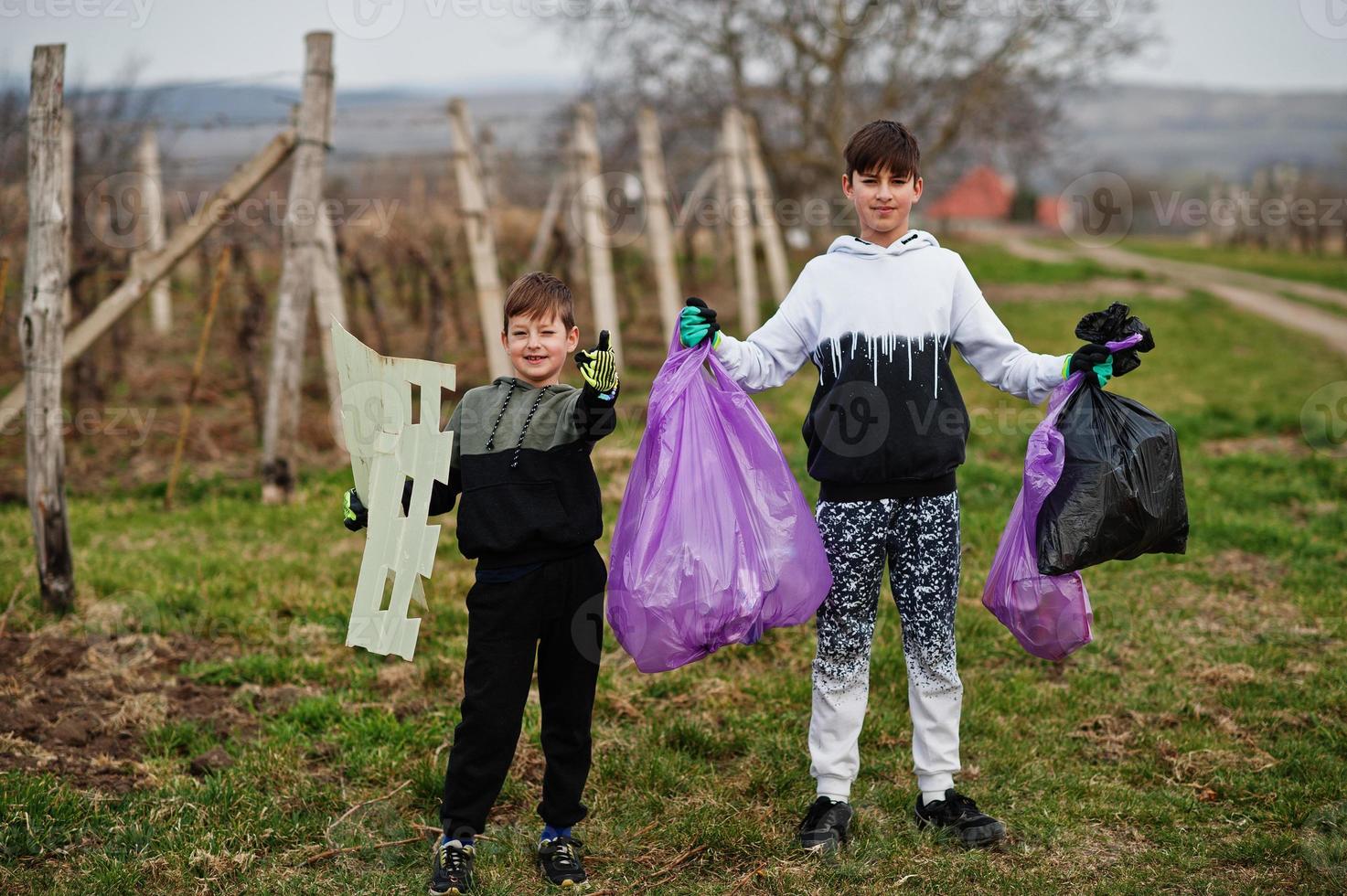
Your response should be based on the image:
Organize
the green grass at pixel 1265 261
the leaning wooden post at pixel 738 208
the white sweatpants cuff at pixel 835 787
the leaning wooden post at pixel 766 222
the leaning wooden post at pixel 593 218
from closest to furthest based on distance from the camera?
the white sweatpants cuff at pixel 835 787, the leaning wooden post at pixel 593 218, the leaning wooden post at pixel 738 208, the leaning wooden post at pixel 766 222, the green grass at pixel 1265 261

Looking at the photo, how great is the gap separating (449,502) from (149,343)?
28.1 ft

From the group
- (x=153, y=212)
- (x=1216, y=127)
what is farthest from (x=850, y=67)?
(x=1216, y=127)

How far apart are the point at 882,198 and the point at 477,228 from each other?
6142mm

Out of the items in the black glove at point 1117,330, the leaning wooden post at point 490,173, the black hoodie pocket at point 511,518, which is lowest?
the black hoodie pocket at point 511,518

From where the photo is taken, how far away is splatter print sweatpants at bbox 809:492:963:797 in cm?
296

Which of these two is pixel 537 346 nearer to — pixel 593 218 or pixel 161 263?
pixel 161 263

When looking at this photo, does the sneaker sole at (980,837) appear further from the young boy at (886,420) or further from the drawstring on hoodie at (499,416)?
the drawstring on hoodie at (499,416)

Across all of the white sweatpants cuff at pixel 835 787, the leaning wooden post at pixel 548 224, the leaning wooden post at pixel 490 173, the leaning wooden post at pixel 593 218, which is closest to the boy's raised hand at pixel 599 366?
the white sweatpants cuff at pixel 835 787

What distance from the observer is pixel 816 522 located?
3.08m

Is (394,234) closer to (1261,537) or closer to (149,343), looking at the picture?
(149,343)

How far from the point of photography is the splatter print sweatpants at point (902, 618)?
2.96 metres

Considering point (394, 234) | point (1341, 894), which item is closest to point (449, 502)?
point (1341, 894)

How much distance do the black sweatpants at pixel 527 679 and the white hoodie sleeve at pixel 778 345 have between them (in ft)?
2.03

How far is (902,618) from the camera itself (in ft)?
9.95
